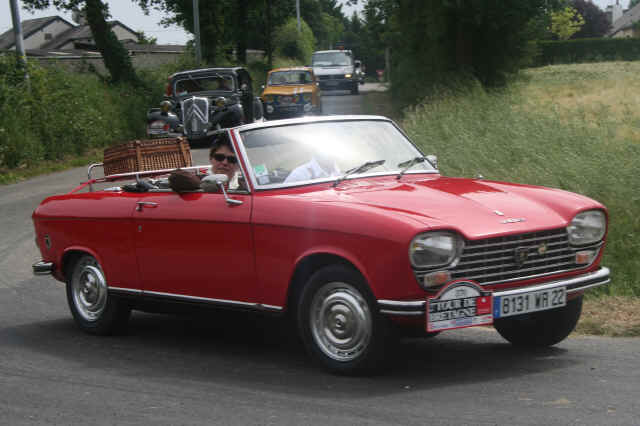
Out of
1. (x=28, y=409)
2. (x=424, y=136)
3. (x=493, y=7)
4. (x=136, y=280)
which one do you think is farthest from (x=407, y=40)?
(x=28, y=409)

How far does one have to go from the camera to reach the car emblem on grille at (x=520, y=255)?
5.13 m

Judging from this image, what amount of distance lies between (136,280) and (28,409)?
170 cm

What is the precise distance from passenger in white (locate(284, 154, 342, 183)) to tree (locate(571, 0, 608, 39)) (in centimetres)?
11816

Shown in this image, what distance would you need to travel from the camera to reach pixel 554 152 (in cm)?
1106

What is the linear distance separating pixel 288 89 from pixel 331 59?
60.8 feet

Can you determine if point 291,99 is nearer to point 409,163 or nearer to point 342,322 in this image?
point 409,163

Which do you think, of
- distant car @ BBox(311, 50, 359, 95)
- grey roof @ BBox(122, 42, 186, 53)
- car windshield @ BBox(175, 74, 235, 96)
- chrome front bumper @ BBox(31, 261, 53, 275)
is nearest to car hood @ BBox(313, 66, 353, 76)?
distant car @ BBox(311, 50, 359, 95)

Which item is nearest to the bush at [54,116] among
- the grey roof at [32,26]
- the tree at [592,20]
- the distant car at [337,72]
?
the distant car at [337,72]

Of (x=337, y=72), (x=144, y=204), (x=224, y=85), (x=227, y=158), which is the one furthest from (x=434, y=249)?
(x=337, y=72)

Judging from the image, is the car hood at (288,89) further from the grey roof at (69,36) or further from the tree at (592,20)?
the tree at (592,20)

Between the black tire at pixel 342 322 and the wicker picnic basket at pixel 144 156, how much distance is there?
453 cm

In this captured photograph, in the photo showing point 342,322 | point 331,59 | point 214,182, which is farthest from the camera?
point 331,59

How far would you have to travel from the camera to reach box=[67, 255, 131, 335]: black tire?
6.94 meters

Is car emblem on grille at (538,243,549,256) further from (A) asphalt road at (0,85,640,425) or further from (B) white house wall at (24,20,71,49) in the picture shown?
(B) white house wall at (24,20,71,49)
